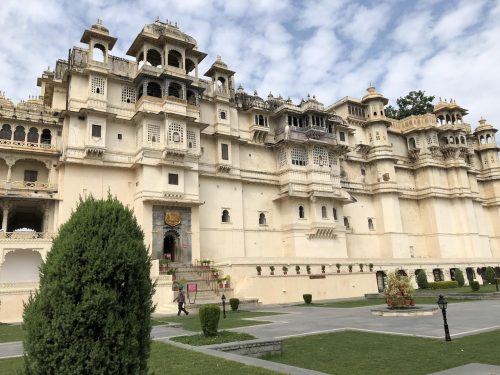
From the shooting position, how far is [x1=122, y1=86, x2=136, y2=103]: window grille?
32.9 metres

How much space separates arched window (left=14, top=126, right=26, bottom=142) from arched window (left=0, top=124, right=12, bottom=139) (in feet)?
1.25

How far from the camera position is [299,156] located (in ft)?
133

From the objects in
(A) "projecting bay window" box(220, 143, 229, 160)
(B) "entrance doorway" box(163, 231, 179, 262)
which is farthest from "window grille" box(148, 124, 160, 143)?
(B) "entrance doorway" box(163, 231, 179, 262)

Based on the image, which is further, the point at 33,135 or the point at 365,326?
the point at 33,135

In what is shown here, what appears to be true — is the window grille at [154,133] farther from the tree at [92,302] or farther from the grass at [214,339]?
the tree at [92,302]

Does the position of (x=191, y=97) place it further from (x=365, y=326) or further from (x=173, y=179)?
(x=365, y=326)

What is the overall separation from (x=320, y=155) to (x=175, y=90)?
15624 mm

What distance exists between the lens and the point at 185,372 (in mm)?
7328

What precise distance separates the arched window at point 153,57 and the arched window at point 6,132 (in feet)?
38.7

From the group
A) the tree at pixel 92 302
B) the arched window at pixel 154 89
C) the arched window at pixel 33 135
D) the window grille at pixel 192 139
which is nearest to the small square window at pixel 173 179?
the window grille at pixel 192 139

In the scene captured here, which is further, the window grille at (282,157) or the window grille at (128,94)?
the window grille at (282,157)

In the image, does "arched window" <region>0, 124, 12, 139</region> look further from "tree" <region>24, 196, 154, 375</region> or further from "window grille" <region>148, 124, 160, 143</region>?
"tree" <region>24, 196, 154, 375</region>

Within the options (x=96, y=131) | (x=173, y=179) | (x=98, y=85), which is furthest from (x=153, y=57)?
(x=173, y=179)

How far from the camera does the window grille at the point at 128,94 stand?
3291 centimetres
